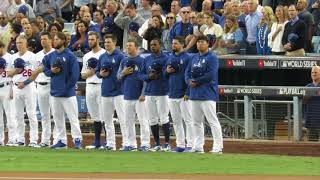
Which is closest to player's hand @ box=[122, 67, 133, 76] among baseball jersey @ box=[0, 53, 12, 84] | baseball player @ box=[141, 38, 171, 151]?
baseball player @ box=[141, 38, 171, 151]

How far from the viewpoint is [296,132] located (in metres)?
20.0

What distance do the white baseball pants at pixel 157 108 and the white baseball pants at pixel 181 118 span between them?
8.2 inches

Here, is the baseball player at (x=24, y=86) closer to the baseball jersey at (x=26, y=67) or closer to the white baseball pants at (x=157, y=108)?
the baseball jersey at (x=26, y=67)

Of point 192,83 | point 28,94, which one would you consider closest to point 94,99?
point 28,94

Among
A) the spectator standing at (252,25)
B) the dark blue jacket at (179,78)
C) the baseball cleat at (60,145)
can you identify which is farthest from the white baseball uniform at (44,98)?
the spectator standing at (252,25)

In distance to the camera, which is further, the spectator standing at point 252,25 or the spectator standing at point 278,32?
the spectator standing at point 252,25

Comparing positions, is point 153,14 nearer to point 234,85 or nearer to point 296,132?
point 234,85

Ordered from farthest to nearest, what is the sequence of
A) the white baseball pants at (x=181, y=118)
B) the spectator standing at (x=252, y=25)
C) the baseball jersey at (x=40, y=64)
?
the spectator standing at (x=252, y=25) → the baseball jersey at (x=40, y=64) → the white baseball pants at (x=181, y=118)

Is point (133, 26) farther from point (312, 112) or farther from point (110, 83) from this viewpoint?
point (312, 112)

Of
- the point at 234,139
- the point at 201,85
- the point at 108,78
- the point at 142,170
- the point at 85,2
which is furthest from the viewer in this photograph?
the point at 85,2

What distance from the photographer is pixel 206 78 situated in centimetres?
1812

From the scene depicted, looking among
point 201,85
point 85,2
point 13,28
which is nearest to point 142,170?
point 201,85

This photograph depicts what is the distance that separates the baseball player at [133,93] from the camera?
757 inches

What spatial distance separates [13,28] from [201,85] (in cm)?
642
